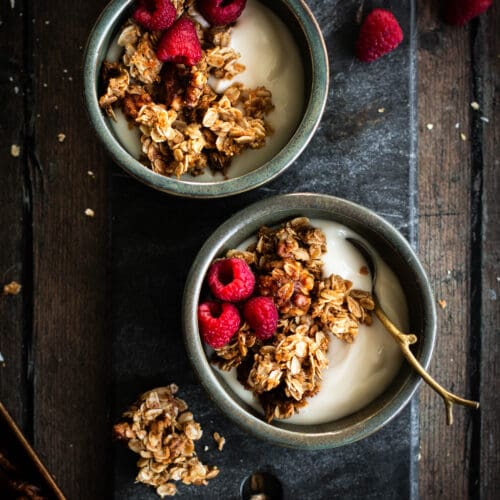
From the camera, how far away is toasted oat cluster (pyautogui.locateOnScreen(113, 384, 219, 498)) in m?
0.95

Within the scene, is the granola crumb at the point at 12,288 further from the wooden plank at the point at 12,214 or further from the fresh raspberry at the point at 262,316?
the fresh raspberry at the point at 262,316

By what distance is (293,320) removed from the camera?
0.87 m

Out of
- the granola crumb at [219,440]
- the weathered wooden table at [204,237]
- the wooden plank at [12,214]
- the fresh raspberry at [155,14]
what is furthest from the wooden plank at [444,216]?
the wooden plank at [12,214]

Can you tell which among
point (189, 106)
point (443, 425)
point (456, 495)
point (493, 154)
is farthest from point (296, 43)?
point (456, 495)

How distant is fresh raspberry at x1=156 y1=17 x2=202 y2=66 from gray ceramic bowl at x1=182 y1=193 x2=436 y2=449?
8.4 inches

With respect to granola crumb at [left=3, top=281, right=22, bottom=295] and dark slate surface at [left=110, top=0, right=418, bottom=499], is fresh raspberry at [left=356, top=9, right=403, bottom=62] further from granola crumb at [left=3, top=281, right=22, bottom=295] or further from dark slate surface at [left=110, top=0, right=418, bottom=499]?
granola crumb at [left=3, top=281, right=22, bottom=295]

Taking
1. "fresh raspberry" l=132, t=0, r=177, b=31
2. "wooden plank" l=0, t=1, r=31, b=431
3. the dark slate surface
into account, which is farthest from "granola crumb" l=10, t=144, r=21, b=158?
"fresh raspberry" l=132, t=0, r=177, b=31

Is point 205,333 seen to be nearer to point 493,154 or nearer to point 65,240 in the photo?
point 65,240

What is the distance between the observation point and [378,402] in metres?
0.89

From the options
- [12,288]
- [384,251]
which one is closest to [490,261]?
[384,251]

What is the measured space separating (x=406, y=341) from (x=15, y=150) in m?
0.69

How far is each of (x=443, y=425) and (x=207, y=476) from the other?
41 cm

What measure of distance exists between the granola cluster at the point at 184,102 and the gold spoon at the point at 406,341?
0.21 meters

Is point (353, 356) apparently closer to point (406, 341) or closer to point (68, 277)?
point (406, 341)
